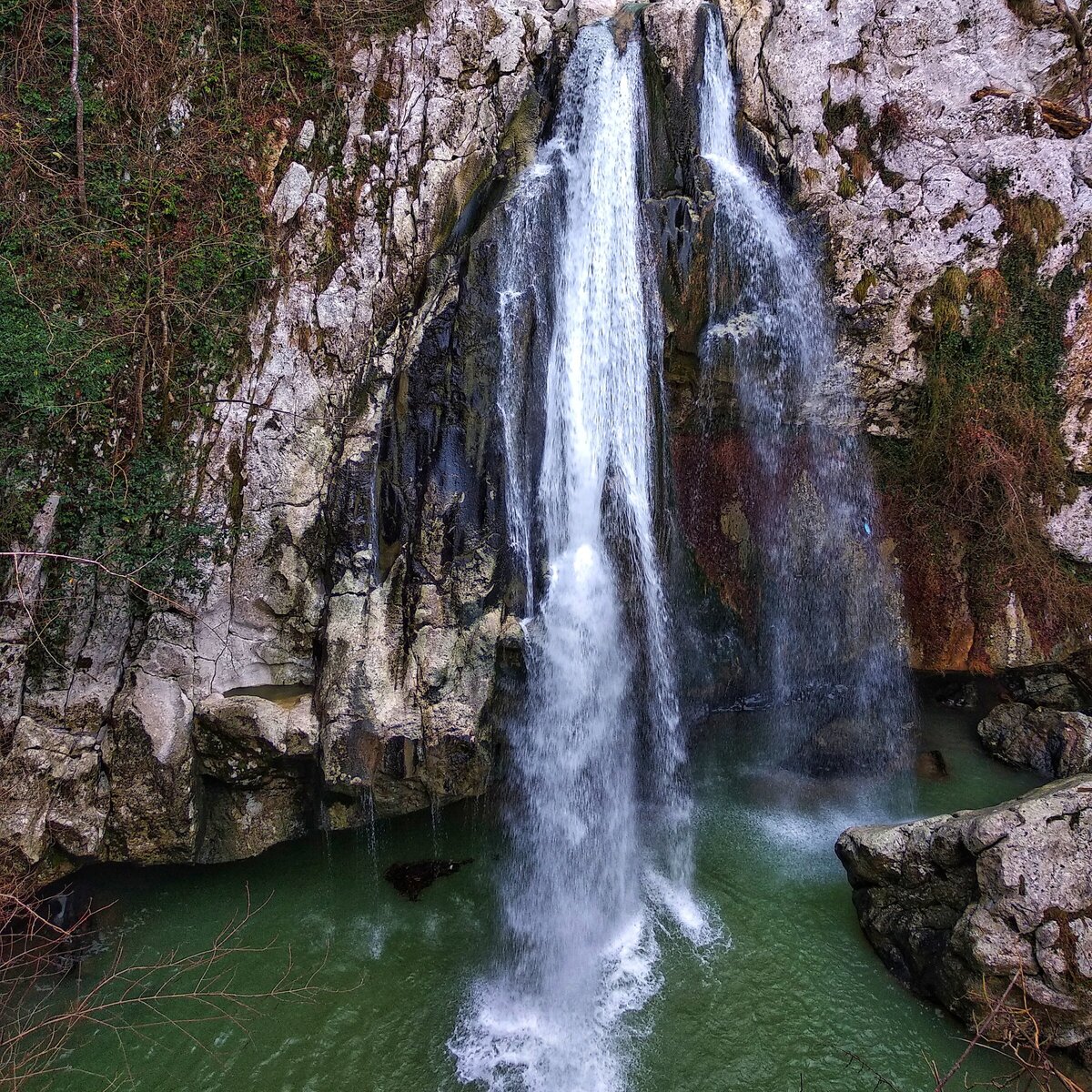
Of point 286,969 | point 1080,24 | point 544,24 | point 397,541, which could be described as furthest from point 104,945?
point 1080,24

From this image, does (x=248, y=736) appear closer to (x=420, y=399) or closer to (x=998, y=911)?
A: (x=420, y=399)

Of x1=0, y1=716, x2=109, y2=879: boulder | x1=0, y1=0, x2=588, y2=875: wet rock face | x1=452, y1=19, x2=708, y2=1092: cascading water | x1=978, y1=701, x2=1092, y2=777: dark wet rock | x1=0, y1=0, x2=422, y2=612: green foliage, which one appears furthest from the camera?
x1=978, y1=701, x2=1092, y2=777: dark wet rock

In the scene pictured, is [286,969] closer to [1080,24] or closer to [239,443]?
[239,443]

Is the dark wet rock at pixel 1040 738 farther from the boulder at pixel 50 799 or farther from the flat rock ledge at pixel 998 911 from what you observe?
the boulder at pixel 50 799

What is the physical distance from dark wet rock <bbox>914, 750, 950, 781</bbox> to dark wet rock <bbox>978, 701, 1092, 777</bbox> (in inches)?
28.9

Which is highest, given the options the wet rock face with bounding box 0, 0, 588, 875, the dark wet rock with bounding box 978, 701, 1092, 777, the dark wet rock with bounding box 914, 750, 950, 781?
the wet rock face with bounding box 0, 0, 588, 875

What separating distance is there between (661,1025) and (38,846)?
561 centimetres

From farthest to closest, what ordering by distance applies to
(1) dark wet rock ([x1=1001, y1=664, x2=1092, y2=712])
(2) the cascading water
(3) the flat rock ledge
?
(1) dark wet rock ([x1=1001, y1=664, x2=1092, y2=712])
(2) the cascading water
(3) the flat rock ledge

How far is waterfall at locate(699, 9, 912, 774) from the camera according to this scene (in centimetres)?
803

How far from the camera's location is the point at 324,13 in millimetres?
7234

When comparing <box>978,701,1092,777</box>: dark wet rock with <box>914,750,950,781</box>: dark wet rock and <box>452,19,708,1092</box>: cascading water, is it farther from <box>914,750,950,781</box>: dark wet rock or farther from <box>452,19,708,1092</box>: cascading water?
<box>452,19,708,1092</box>: cascading water

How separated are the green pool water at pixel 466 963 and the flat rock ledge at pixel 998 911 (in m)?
0.36

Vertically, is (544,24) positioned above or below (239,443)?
above

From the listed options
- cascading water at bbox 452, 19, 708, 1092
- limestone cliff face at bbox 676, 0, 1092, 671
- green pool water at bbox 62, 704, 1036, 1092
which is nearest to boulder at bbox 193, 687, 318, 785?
green pool water at bbox 62, 704, 1036, 1092
